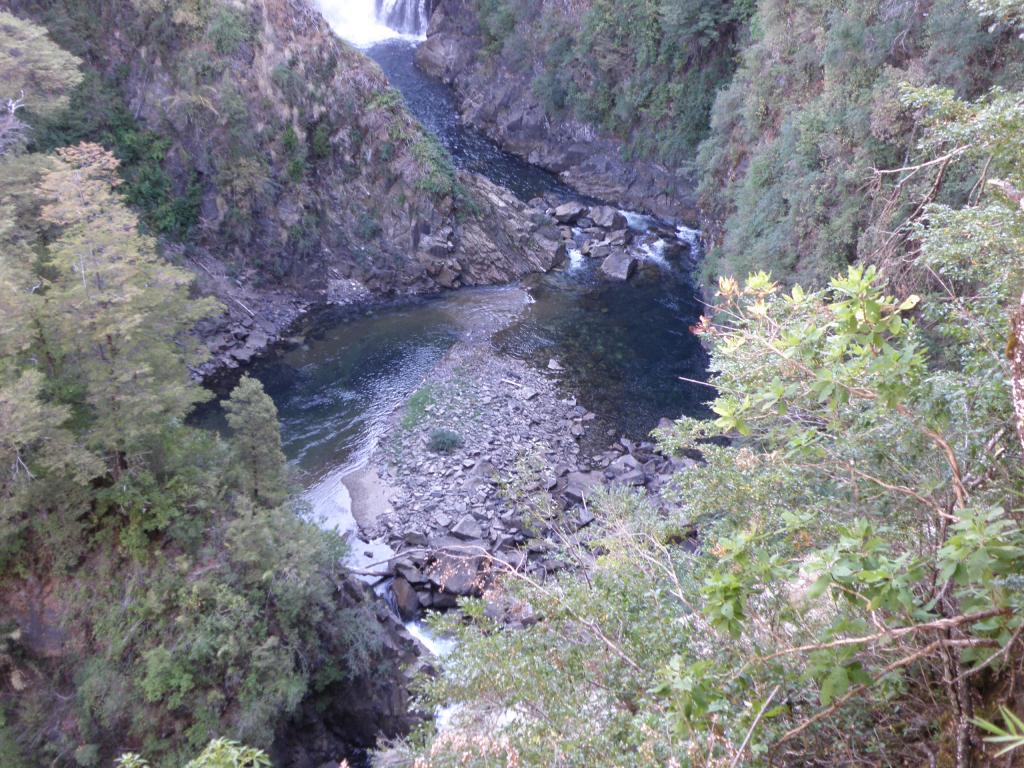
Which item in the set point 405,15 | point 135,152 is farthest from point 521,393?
point 405,15

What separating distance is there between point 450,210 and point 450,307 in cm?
474

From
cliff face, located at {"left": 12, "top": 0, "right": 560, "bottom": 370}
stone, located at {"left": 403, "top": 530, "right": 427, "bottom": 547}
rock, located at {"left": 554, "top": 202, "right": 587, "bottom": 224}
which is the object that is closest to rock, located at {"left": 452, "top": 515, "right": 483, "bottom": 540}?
stone, located at {"left": 403, "top": 530, "right": 427, "bottom": 547}

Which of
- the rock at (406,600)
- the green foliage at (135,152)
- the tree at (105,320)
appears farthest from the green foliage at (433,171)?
the rock at (406,600)

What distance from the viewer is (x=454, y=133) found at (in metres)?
37.3

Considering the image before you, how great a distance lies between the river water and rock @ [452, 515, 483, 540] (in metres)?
1.78

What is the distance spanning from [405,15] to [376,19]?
2.07 metres

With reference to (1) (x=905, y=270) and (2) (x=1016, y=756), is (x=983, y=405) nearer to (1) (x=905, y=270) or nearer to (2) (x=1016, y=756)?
(2) (x=1016, y=756)

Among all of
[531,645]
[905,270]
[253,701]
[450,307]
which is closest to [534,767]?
A: [531,645]

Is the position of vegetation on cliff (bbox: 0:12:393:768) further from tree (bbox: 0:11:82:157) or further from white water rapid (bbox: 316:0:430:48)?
white water rapid (bbox: 316:0:430:48)

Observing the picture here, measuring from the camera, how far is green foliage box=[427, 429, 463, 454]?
1831cm

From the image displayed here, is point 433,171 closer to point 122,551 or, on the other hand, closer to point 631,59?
point 631,59

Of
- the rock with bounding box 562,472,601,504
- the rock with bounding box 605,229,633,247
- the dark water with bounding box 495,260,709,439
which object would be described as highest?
the rock with bounding box 605,229,633,247

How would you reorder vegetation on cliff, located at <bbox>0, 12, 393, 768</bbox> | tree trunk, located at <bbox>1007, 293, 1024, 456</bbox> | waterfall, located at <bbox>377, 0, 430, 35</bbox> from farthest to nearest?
waterfall, located at <bbox>377, 0, 430, 35</bbox>, vegetation on cliff, located at <bbox>0, 12, 393, 768</bbox>, tree trunk, located at <bbox>1007, 293, 1024, 456</bbox>

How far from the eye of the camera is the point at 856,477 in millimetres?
5176
